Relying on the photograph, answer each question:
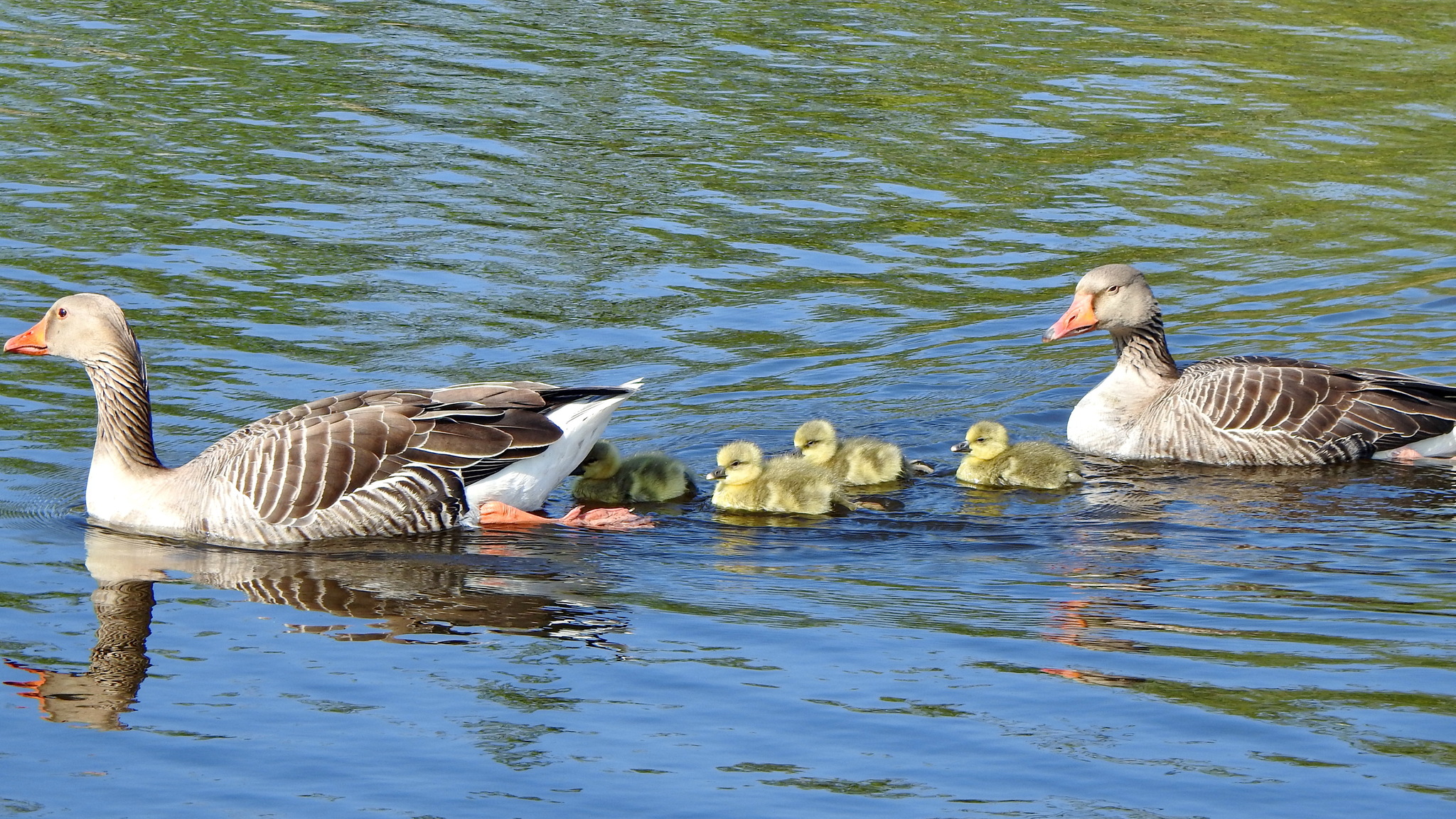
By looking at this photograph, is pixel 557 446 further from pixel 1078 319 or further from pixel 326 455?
pixel 1078 319

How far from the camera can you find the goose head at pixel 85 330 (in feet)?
33.0

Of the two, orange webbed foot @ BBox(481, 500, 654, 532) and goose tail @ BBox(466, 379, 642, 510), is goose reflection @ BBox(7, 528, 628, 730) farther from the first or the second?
goose tail @ BBox(466, 379, 642, 510)

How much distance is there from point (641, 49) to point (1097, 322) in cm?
1040

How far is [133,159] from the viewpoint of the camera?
55.4 ft

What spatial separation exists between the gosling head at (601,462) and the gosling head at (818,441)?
1.13 meters

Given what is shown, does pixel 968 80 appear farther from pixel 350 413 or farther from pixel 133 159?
pixel 350 413

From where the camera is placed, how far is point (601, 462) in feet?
35.0

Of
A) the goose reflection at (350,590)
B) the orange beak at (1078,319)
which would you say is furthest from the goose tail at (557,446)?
the orange beak at (1078,319)

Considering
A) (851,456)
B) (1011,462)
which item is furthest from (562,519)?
(1011,462)

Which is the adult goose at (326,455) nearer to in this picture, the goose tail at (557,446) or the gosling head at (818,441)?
the goose tail at (557,446)

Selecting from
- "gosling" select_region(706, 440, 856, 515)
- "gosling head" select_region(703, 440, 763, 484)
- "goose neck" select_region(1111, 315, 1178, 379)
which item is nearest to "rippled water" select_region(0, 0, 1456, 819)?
"gosling" select_region(706, 440, 856, 515)

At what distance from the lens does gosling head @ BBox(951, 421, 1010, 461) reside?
10.6 m

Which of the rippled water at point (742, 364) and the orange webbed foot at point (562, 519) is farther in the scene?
the orange webbed foot at point (562, 519)

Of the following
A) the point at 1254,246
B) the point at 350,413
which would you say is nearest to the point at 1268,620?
the point at 350,413
